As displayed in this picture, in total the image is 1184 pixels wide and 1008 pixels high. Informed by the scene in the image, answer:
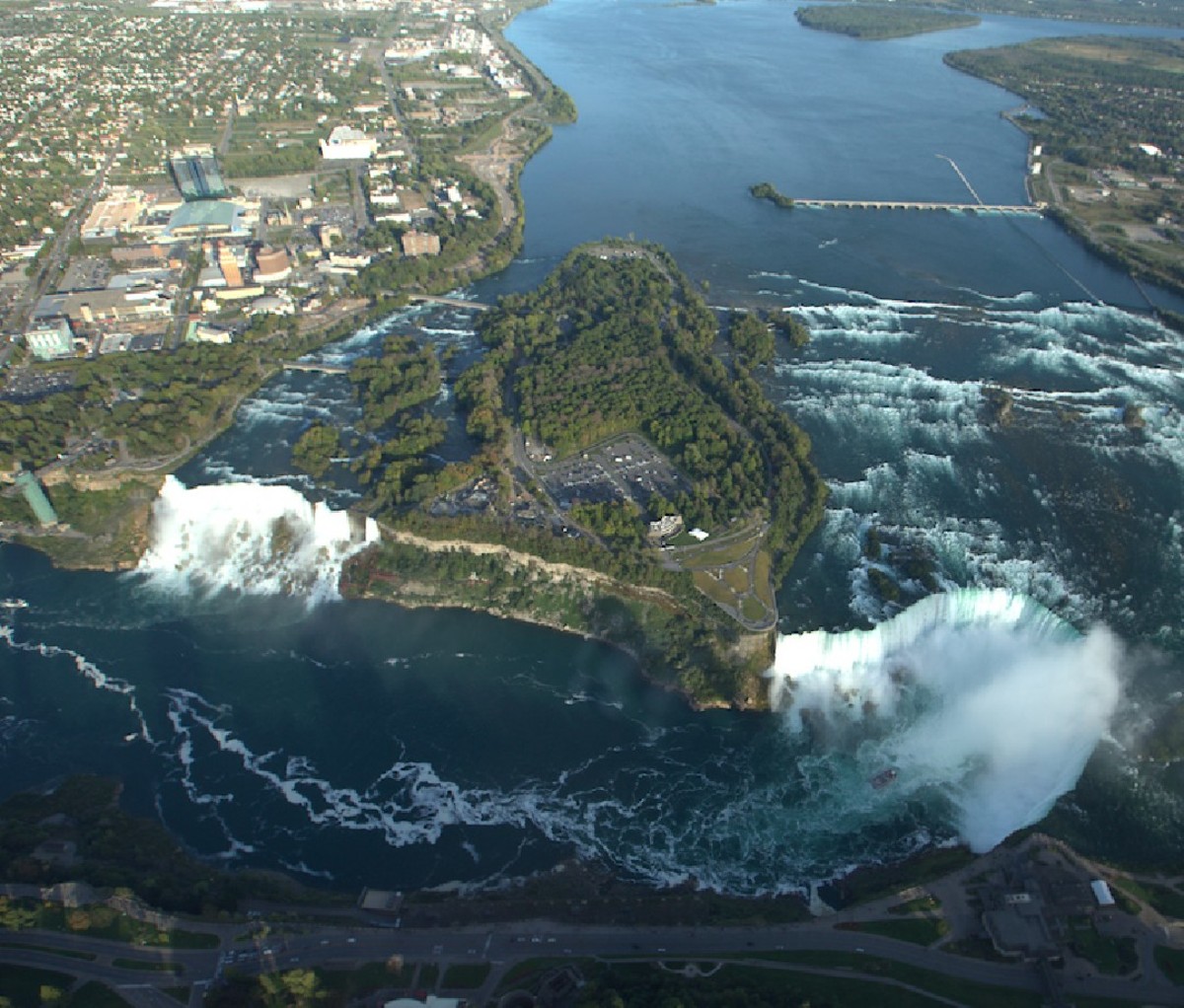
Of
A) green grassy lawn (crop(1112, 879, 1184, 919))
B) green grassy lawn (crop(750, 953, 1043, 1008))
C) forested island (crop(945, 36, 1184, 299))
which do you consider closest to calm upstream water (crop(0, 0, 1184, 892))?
green grassy lawn (crop(1112, 879, 1184, 919))

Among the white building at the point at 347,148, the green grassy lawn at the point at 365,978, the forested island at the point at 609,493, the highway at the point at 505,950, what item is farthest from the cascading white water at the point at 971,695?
the white building at the point at 347,148

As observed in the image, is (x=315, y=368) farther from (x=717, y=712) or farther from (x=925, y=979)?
(x=925, y=979)

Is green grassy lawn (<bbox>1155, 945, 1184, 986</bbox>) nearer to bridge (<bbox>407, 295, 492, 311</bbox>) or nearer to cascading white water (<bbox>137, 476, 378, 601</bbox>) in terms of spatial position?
cascading white water (<bbox>137, 476, 378, 601</bbox>)

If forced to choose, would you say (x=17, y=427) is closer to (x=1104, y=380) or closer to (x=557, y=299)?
(x=557, y=299)

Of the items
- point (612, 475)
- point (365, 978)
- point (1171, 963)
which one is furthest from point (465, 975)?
point (612, 475)

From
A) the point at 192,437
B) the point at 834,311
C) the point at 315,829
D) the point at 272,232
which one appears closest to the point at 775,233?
the point at 834,311

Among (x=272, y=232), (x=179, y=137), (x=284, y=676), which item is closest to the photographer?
(x=284, y=676)
